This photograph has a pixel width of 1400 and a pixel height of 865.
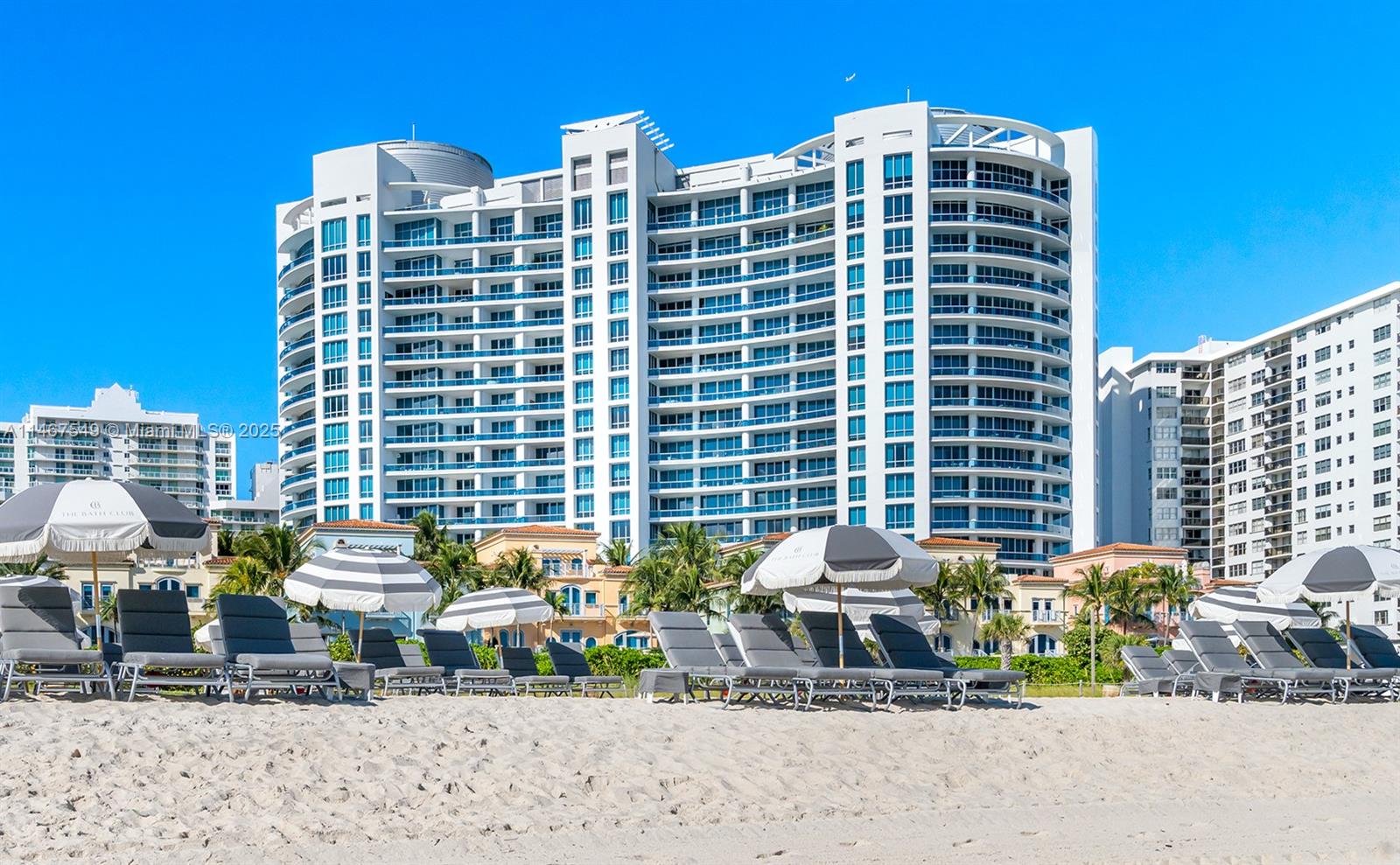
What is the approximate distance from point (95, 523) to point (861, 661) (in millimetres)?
9088

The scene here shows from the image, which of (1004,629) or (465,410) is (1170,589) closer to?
(1004,629)

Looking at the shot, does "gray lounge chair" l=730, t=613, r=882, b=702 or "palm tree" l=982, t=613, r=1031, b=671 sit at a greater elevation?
"gray lounge chair" l=730, t=613, r=882, b=702

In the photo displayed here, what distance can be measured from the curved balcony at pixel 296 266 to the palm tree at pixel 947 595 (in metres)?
44.2

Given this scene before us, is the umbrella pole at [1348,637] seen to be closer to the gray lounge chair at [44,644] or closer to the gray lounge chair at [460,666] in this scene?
the gray lounge chair at [460,666]

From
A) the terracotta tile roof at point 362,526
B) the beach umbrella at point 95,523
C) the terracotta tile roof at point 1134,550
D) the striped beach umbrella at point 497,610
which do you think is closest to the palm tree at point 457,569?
the terracotta tile roof at point 362,526

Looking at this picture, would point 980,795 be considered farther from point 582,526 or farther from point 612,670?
point 582,526

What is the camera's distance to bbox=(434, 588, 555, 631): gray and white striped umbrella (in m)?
24.4

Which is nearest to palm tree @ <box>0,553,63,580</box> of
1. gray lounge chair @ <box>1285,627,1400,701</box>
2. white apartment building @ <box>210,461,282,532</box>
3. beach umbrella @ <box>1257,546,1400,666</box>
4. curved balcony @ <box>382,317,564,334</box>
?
curved balcony @ <box>382,317,564,334</box>

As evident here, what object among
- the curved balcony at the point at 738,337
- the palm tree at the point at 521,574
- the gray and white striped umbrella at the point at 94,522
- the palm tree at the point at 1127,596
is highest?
the curved balcony at the point at 738,337

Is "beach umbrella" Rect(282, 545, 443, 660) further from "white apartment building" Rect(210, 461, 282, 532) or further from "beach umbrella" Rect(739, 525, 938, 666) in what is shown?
"white apartment building" Rect(210, 461, 282, 532)

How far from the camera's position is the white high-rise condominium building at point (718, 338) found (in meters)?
80.1

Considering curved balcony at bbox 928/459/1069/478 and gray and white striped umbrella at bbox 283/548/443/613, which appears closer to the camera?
gray and white striped umbrella at bbox 283/548/443/613

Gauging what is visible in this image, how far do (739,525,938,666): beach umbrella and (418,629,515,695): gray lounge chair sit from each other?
4.55 meters

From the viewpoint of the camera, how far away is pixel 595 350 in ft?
279
